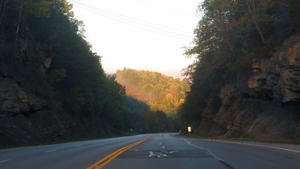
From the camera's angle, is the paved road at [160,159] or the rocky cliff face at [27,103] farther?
the rocky cliff face at [27,103]

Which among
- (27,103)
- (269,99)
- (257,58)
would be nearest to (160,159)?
(27,103)

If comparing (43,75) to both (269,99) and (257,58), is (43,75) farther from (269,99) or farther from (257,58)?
(269,99)

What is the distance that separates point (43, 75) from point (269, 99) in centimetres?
2971

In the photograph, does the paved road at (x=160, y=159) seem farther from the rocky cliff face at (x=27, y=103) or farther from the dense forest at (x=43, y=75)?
the dense forest at (x=43, y=75)

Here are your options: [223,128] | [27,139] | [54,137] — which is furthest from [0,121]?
[223,128]

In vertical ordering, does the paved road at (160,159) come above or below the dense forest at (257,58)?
below

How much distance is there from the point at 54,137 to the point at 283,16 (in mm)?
30046

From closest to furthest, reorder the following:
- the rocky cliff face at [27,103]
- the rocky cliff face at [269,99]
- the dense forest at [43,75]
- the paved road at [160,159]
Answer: the paved road at [160,159], the rocky cliff face at [269,99], the rocky cliff face at [27,103], the dense forest at [43,75]

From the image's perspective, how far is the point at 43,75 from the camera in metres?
43.4

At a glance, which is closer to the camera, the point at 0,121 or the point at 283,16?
the point at 0,121

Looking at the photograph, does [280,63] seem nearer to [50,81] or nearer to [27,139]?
[27,139]

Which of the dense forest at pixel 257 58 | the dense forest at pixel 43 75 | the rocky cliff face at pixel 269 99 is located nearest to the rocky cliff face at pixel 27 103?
the dense forest at pixel 43 75

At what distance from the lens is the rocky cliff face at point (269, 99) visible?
90.9 ft

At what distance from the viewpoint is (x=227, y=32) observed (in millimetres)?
37188
